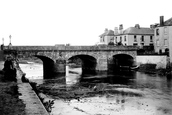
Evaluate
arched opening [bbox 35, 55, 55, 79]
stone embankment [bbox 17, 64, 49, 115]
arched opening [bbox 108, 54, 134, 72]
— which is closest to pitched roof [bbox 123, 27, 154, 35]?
arched opening [bbox 108, 54, 134, 72]

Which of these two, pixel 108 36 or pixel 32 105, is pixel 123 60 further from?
pixel 32 105

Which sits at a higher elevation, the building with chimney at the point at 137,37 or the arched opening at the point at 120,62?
the building with chimney at the point at 137,37

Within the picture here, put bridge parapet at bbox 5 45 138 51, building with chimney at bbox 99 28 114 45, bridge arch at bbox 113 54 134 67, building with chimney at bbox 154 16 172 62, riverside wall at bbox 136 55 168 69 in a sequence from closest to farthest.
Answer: riverside wall at bbox 136 55 168 69
bridge parapet at bbox 5 45 138 51
building with chimney at bbox 154 16 172 62
bridge arch at bbox 113 54 134 67
building with chimney at bbox 99 28 114 45

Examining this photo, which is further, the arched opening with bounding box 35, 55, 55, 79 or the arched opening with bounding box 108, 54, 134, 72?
the arched opening with bounding box 108, 54, 134, 72

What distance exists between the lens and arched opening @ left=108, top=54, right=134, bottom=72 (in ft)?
182

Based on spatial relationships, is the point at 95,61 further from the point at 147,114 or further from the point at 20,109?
the point at 20,109

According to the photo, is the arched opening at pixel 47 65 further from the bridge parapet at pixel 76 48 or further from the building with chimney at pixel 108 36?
the building with chimney at pixel 108 36

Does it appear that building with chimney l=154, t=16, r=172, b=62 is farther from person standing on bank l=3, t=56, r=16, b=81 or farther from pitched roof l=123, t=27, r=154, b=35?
person standing on bank l=3, t=56, r=16, b=81

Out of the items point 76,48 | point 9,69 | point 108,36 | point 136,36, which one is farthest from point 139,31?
point 9,69

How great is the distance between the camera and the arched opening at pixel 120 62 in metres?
55.4

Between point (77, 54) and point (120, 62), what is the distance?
17.8 meters

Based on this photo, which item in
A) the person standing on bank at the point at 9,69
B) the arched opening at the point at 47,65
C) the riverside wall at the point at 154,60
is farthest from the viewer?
the arched opening at the point at 47,65

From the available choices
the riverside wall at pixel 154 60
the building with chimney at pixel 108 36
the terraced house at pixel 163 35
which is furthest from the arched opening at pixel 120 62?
the building with chimney at pixel 108 36

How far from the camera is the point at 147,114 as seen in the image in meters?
17.2
